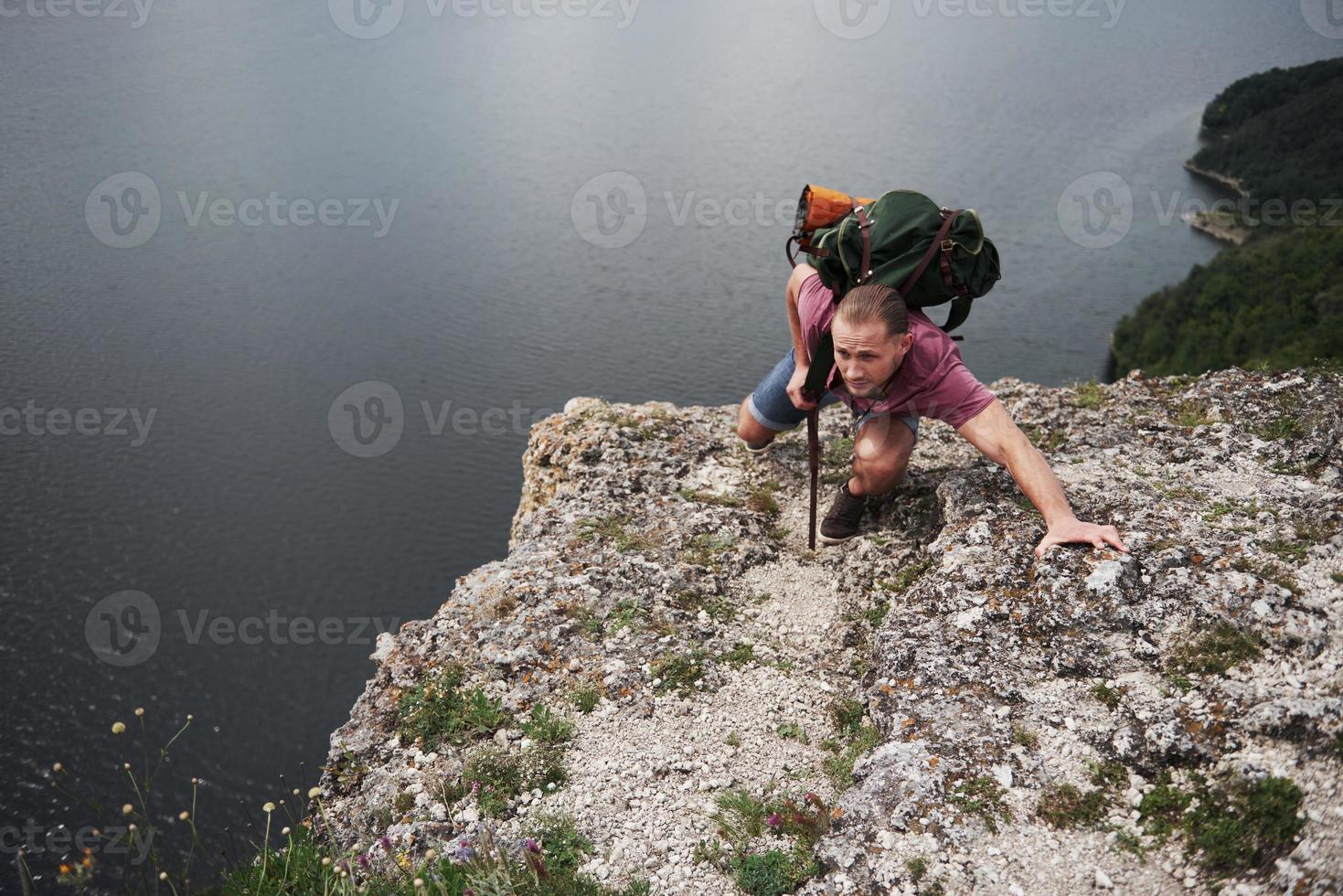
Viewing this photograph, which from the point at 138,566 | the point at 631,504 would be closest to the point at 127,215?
the point at 138,566

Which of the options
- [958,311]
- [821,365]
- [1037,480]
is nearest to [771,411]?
[821,365]

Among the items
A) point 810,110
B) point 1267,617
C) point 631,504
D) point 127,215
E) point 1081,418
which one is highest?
point 810,110

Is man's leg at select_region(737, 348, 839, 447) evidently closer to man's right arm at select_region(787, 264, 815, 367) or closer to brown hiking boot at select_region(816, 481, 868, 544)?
man's right arm at select_region(787, 264, 815, 367)

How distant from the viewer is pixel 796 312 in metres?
8.08

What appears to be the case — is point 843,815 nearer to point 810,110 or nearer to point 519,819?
point 519,819

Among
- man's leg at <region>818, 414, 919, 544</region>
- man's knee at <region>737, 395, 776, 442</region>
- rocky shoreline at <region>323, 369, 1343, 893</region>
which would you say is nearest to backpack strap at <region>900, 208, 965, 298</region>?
man's leg at <region>818, 414, 919, 544</region>

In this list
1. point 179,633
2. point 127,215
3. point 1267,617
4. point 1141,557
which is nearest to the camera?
point 1267,617

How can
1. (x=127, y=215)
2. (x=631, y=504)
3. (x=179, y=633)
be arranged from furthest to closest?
(x=127, y=215)
(x=179, y=633)
(x=631, y=504)

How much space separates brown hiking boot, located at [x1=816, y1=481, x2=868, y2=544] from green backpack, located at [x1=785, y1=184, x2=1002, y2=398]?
6.23 ft

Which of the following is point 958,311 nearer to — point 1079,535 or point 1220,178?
Result: point 1079,535

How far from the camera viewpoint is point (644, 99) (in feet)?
220

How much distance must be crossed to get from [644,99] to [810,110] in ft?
41.7

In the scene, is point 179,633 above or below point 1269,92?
below

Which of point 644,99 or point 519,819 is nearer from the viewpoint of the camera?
point 519,819
